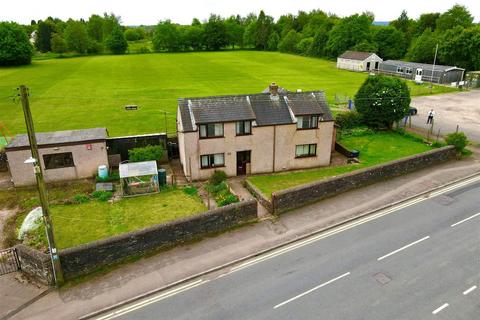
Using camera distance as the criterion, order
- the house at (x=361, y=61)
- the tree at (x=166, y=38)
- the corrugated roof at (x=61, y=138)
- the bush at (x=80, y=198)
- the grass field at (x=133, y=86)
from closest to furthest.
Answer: the bush at (x=80, y=198) → the corrugated roof at (x=61, y=138) → the grass field at (x=133, y=86) → the house at (x=361, y=61) → the tree at (x=166, y=38)

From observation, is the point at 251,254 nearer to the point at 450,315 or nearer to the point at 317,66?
the point at 450,315

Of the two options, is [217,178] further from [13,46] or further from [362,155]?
[13,46]

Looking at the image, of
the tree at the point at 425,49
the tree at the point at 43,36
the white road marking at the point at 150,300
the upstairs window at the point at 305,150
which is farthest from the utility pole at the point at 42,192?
the tree at the point at 43,36

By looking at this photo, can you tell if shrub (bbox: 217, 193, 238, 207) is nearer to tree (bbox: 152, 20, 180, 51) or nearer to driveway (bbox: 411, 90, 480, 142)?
driveway (bbox: 411, 90, 480, 142)

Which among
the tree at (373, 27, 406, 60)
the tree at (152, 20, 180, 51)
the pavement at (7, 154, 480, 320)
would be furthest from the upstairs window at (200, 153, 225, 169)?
the tree at (152, 20, 180, 51)

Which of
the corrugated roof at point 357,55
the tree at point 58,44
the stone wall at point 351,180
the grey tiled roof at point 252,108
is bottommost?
the stone wall at point 351,180

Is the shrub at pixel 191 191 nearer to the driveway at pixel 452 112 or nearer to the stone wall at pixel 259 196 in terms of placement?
the stone wall at pixel 259 196
